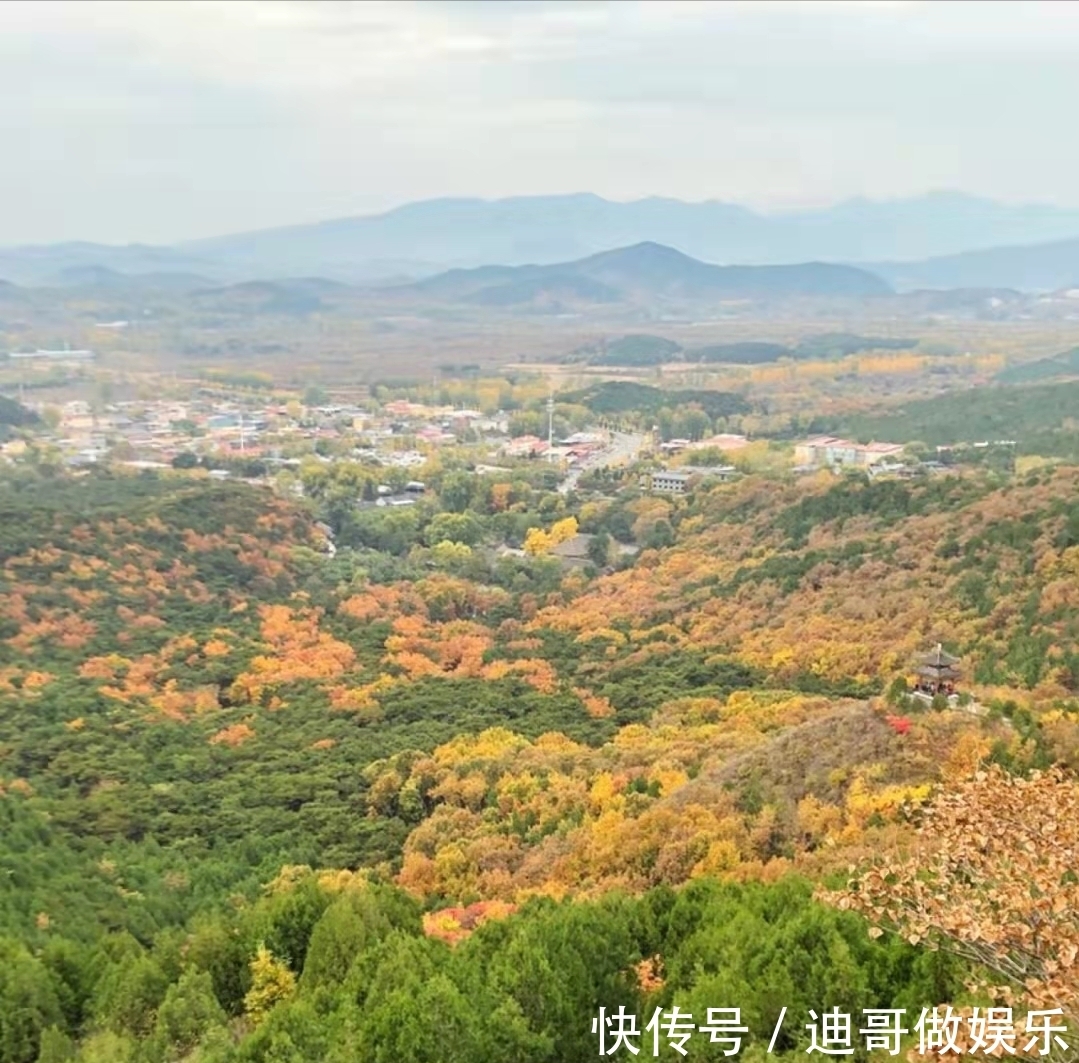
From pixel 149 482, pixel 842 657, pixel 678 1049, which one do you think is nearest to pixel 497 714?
pixel 842 657

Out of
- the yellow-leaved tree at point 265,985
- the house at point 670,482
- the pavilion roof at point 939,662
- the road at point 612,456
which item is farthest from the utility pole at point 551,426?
the yellow-leaved tree at point 265,985

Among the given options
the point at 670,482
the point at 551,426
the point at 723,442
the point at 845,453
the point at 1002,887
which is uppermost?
the point at 1002,887

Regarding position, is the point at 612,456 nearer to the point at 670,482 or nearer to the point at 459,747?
the point at 670,482

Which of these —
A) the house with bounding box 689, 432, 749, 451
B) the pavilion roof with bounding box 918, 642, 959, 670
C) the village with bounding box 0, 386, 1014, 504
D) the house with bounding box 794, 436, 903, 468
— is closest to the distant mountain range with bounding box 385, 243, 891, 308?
the village with bounding box 0, 386, 1014, 504

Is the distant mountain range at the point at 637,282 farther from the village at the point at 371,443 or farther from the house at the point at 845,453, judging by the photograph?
the house at the point at 845,453

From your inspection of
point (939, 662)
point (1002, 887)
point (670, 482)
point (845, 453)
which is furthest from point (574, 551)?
point (1002, 887)

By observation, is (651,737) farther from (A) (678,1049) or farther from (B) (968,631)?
(A) (678,1049)

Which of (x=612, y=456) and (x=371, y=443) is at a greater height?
(x=371, y=443)
